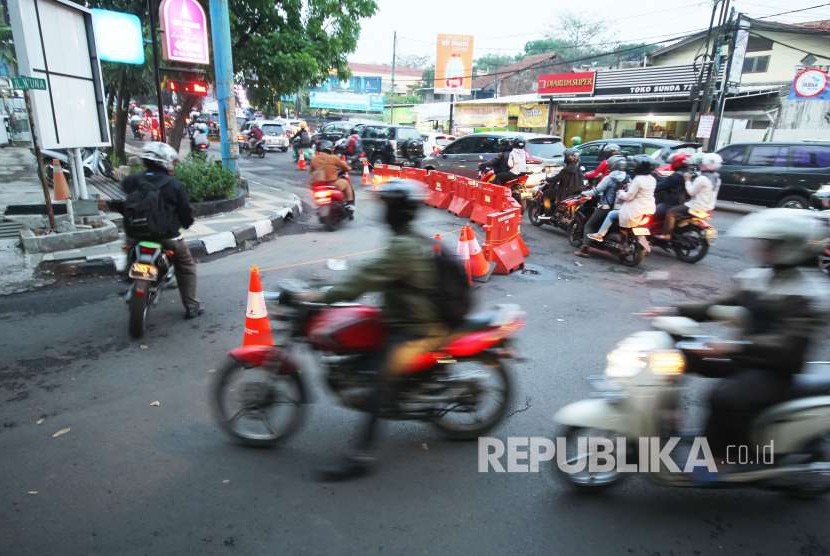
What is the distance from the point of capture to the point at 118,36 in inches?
413

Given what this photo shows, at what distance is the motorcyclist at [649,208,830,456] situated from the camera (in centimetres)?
251

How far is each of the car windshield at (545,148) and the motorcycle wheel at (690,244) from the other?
624cm

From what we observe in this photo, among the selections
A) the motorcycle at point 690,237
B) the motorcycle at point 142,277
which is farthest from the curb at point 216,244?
the motorcycle at point 690,237

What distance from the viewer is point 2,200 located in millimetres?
10773

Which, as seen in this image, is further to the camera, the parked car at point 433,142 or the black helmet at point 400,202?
the parked car at point 433,142

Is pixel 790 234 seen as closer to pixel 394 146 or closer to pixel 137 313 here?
pixel 137 313

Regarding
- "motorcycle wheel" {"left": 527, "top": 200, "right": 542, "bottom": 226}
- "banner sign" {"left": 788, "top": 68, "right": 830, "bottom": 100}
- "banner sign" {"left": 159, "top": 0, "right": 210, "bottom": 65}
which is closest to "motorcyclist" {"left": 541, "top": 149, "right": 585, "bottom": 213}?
"motorcycle wheel" {"left": 527, "top": 200, "right": 542, "bottom": 226}

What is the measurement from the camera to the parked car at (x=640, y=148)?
41.2 feet

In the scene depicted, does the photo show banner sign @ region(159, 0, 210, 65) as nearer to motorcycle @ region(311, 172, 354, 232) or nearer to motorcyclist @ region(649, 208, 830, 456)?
motorcycle @ region(311, 172, 354, 232)

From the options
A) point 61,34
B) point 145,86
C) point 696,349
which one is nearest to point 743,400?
point 696,349

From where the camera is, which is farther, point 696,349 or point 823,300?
point 696,349

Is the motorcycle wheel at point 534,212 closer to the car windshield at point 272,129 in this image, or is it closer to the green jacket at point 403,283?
the green jacket at point 403,283

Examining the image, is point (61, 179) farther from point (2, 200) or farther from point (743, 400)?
point (743, 400)

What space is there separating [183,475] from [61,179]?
882 cm
